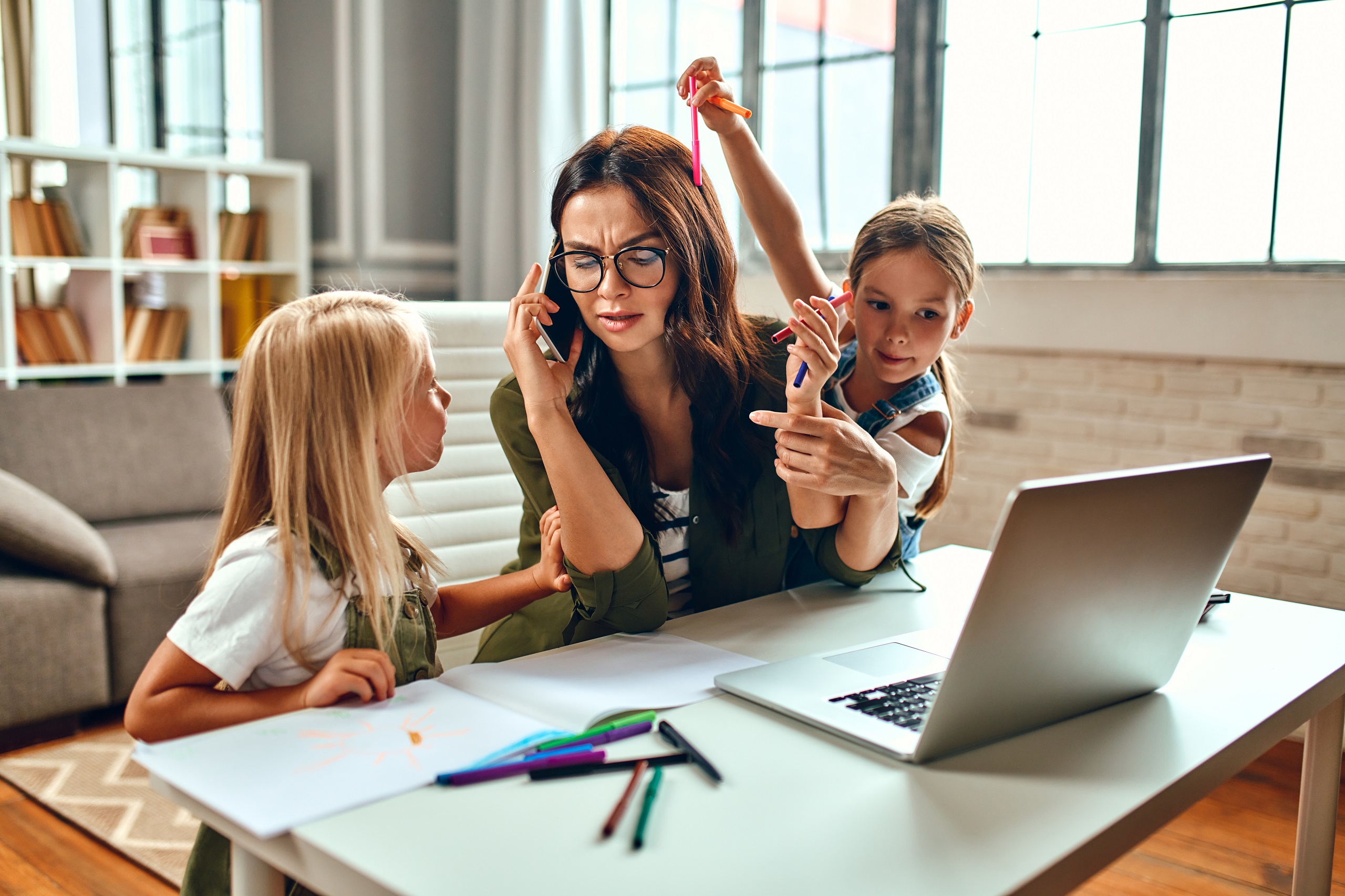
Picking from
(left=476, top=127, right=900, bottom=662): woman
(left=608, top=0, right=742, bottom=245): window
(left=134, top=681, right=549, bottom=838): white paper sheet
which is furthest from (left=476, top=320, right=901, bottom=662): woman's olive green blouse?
(left=608, top=0, right=742, bottom=245): window

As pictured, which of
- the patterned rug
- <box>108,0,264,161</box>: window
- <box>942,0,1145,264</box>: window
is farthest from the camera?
<box>108,0,264,161</box>: window

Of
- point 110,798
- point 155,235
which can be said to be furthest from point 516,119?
point 110,798

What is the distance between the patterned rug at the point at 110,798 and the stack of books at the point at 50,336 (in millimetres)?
1629

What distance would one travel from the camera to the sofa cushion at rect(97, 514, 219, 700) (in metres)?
2.52

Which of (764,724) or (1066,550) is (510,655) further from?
(1066,550)

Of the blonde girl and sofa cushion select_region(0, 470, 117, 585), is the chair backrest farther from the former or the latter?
sofa cushion select_region(0, 470, 117, 585)

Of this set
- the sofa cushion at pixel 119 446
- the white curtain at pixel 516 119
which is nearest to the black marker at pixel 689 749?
the sofa cushion at pixel 119 446

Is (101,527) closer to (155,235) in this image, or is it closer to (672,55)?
(155,235)

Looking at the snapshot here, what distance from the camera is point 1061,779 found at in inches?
31.4

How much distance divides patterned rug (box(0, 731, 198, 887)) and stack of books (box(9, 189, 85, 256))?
1.85m

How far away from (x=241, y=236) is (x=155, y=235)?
0.33 metres

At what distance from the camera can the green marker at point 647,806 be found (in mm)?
674

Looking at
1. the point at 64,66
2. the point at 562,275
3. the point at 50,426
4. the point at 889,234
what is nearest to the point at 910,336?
the point at 889,234

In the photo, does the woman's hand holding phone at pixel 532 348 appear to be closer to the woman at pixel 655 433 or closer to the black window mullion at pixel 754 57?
the woman at pixel 655 433
